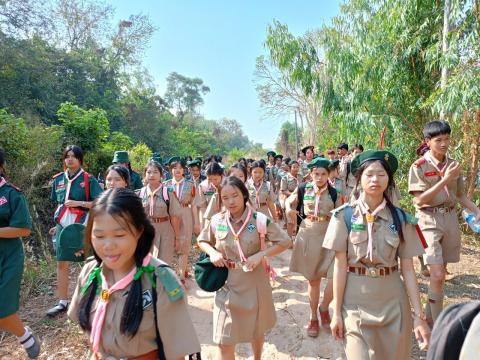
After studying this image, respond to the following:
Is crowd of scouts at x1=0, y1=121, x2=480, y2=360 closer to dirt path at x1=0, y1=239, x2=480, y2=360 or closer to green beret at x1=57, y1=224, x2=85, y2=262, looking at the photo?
green beret at x1=57, y1=224, x2=85, y2=262

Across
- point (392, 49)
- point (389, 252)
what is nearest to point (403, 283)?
point (389, 252)

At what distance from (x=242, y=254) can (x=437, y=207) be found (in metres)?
2.17

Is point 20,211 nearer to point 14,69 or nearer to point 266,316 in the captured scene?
point 266,316

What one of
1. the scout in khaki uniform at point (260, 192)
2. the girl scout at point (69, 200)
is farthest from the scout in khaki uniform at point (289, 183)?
the girl scout at point (69, 200)

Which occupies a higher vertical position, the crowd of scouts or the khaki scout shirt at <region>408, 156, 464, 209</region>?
the khaki scout shirt at <region>408, 156, 464, 209</region>

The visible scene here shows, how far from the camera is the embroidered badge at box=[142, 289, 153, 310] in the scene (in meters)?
1.59

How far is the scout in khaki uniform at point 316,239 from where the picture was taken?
3.79 metres

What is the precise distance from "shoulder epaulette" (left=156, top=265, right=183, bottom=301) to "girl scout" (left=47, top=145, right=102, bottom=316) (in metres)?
2.72

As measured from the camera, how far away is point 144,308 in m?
1.59

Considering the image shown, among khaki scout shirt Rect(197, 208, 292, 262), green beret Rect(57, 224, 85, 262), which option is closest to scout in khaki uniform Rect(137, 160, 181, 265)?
green beret Rect(57, 224, 85, 262)

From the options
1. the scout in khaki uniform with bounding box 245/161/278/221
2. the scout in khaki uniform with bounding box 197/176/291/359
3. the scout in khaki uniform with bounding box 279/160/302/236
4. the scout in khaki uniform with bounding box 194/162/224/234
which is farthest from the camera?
the scout in khaki uniform with bounding box 279/160/302/236

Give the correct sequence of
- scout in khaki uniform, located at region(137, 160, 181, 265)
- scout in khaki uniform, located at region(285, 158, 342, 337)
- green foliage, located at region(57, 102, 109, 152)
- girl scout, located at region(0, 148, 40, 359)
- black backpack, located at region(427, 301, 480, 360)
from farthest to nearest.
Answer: green foliage, located at region(57, 102, 109, 152) → scout in khaki uniform, located at region(137, 160, 181, 265) → scout in khaki uniform, located at region(285, 158, 342, 337) → girl scout, located at region(0, 148, 40, 359) → black backpack, located at region(427, 301, 480, 360)

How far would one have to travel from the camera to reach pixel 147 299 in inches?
63.2

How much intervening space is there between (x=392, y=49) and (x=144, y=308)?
9056mm
